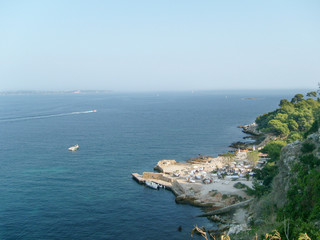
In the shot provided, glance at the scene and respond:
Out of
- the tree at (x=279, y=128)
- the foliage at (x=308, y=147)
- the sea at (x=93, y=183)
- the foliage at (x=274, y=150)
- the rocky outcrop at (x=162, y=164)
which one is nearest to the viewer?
the foliage at (x=308, y=147)

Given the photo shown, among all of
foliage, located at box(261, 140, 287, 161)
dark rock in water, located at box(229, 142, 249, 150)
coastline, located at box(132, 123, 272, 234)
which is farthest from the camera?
dark rock in water, located at box(229, 142, 249, 150)

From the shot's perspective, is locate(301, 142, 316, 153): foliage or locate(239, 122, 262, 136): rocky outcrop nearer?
locate(301, 142, 316, 153): foliage

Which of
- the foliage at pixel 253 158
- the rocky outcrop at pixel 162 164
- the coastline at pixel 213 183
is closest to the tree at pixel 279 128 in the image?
the coastline at pixel 213 183

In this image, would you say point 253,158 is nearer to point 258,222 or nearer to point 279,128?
point 279,128

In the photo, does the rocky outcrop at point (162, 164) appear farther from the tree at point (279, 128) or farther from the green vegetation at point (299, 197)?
the tree at point (279, 128)

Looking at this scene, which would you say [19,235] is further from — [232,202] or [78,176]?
[232,202]

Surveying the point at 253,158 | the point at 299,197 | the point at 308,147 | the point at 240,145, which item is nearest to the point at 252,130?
the point at 240,145

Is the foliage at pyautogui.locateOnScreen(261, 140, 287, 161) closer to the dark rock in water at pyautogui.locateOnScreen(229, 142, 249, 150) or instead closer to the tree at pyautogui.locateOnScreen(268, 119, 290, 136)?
the dark rock in water at pyautogui.locateOnScreen(229, 142, 249, 150)

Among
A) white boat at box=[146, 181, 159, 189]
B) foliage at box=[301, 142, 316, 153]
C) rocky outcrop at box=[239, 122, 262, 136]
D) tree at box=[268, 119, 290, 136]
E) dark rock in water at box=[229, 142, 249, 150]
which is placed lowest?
white boat at box=[146, 181, 159, 189]

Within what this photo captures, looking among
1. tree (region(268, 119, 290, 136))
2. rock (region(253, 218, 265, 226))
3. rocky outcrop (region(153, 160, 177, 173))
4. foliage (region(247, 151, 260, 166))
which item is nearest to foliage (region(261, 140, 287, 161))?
foliage (region(247, 151, 260, 166))

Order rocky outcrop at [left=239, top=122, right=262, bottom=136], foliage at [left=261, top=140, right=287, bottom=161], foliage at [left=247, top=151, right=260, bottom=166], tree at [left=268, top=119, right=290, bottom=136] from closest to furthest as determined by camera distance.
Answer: foliage at [left=261, top=140, right=287, bottom=161], foliage at [left=247, top=151, right=260, bottom=166], tree at [left=268, top=119, right=290, bottom=136], rocky outcrop at [left=239, top=122, right=262, bottom=136]

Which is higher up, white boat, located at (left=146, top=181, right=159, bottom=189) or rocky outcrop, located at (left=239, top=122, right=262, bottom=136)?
rocky outcrop, located at (left=239, top=122, right=262, bottom=136)
